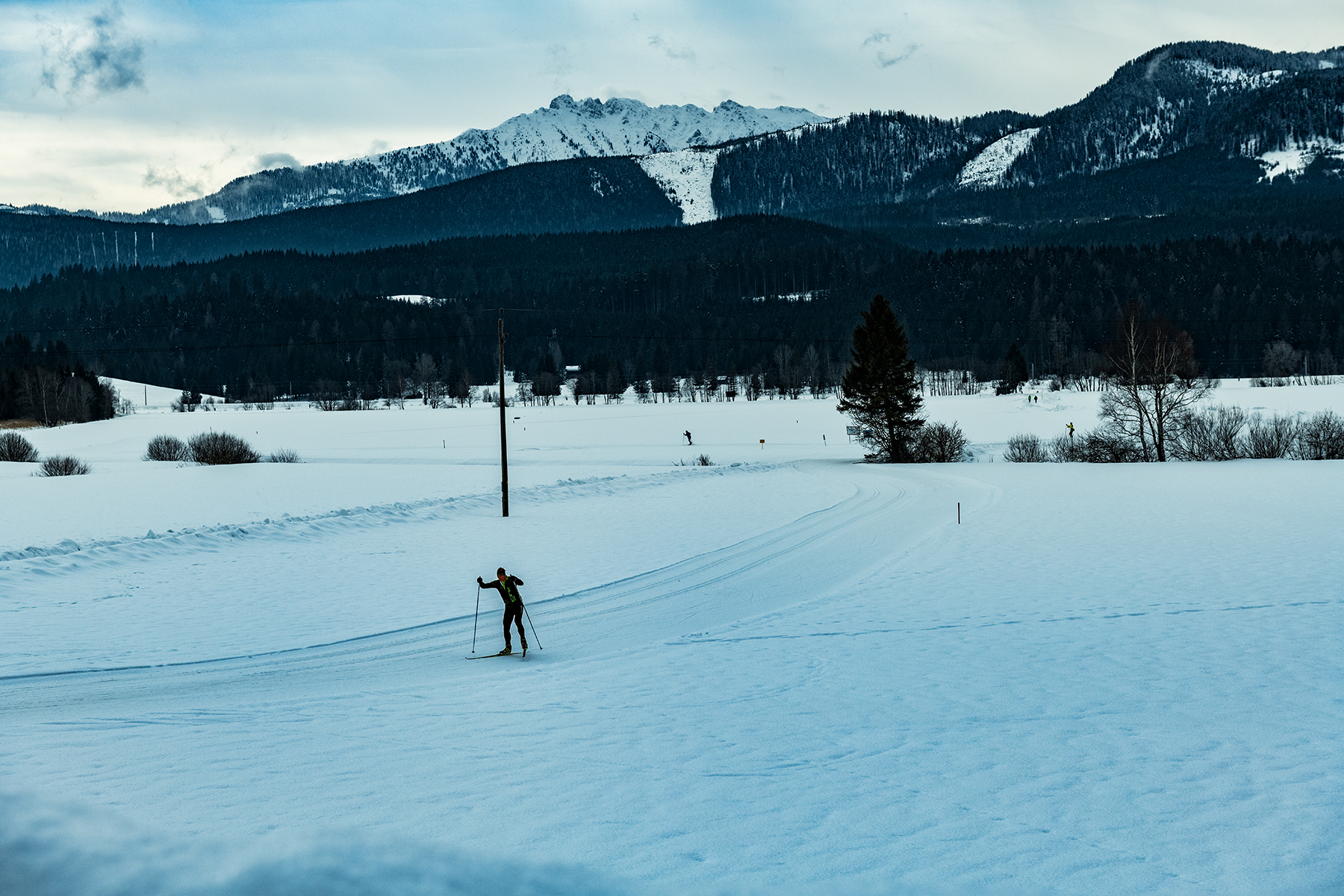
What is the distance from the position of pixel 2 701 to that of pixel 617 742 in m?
8.78

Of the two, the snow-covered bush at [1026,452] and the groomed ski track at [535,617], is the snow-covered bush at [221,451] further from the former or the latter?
the snow-covered bush at [1026,452]

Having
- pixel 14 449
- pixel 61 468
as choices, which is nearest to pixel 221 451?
pixel 61 468

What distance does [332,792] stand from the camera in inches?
333

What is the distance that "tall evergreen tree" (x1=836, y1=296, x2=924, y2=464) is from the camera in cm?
5872

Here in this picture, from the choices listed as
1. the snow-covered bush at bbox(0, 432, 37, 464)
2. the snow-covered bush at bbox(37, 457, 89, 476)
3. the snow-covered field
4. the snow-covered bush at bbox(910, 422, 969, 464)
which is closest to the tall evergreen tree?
the snow-covered bush at bbox(910, 422, 969, 464)

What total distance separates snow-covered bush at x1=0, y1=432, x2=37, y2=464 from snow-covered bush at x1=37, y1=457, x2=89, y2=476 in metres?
9.64

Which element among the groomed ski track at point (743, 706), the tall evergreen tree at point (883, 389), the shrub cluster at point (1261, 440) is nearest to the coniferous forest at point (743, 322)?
the tall evergreen tree at point (883, 389)

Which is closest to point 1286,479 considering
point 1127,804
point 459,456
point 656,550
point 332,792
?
point 656,550

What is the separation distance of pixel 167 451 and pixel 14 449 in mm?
10329

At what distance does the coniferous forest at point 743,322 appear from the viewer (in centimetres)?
14150

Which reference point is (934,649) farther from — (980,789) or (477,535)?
(477,535)

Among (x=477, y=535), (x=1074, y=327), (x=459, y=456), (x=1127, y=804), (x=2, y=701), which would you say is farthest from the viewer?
(x=1074, y=327)

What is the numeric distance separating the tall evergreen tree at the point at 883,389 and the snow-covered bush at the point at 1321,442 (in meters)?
20.9

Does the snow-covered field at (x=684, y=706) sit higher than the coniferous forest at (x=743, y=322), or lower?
lower
